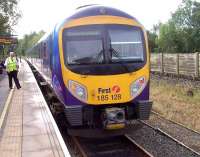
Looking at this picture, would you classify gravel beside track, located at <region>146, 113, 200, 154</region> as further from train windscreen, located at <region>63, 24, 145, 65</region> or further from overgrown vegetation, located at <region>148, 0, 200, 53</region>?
overgrown vegetation, located at <region>148, 0, 200, 53</region>

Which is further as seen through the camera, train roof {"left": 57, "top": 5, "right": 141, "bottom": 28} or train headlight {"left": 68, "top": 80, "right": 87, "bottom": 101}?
train roof {"left": 57, "top": 5, "right": 141, "bottom": 28}

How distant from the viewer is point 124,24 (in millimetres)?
10734

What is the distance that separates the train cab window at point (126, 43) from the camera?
34.9 ft

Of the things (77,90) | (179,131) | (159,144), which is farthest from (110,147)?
(179,131)

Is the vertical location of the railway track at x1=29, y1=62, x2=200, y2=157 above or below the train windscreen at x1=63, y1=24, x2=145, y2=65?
below

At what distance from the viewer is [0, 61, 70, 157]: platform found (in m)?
8.16

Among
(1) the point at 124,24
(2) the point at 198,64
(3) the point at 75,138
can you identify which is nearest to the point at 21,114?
(3) the point at 75,138

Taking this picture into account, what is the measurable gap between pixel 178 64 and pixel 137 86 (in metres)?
17.2

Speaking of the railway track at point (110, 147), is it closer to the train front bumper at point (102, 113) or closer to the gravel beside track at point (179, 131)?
the train front bumper at point (102, 113)

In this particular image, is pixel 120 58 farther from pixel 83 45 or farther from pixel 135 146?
pixel 135 146

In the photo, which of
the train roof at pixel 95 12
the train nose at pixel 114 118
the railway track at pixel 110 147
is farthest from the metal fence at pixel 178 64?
the train nose at pixel 114 118

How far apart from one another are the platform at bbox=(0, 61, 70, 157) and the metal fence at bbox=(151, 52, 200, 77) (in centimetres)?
1220

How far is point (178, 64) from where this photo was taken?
1074 inches

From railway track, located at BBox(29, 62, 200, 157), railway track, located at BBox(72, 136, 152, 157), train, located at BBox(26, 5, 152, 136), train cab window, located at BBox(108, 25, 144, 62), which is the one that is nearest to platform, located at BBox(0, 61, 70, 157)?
train, located at BBox(26, 5, 152, 136)
